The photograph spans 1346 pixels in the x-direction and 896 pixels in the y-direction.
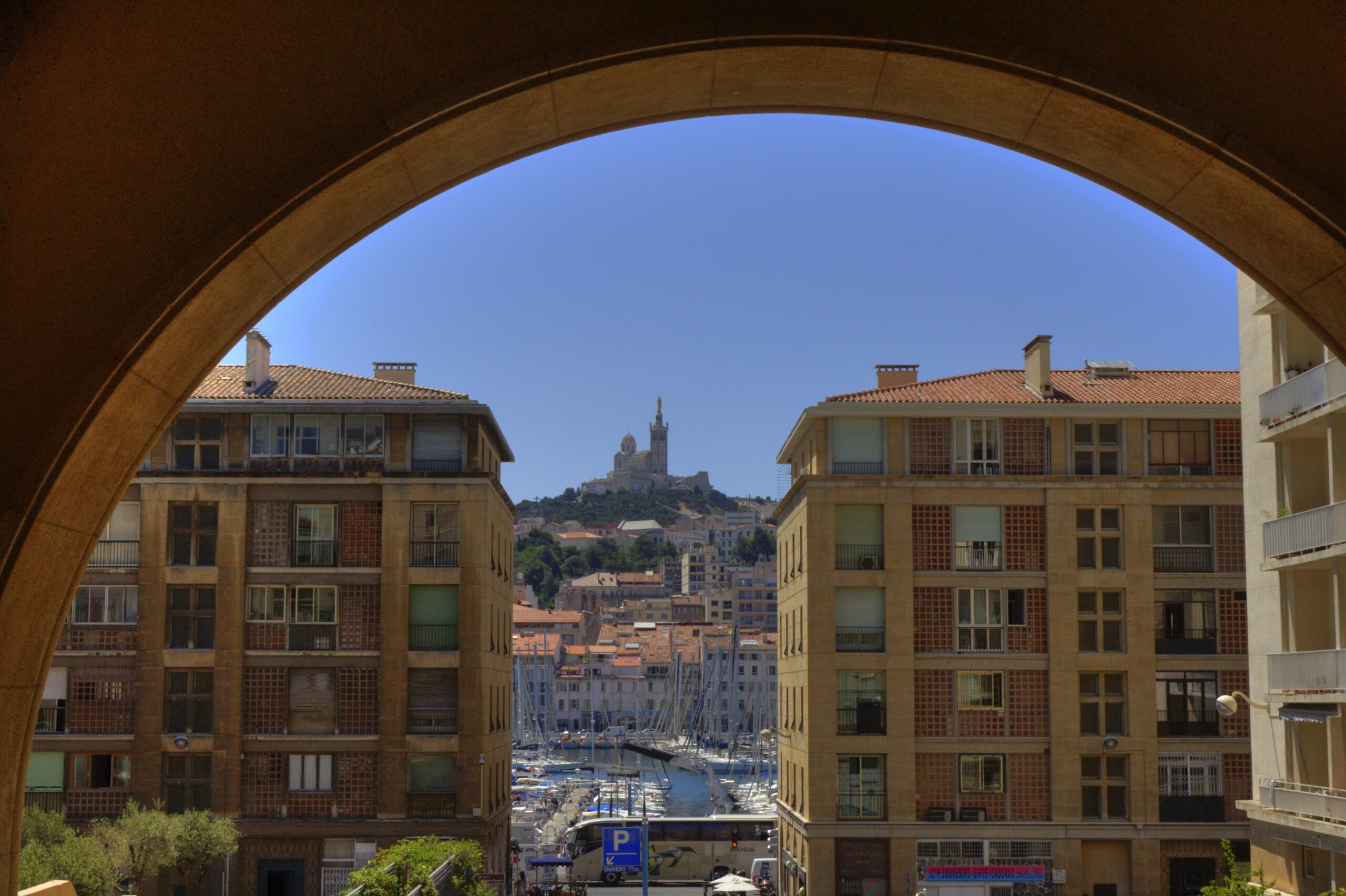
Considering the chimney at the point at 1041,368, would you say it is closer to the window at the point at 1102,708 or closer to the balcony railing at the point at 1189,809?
the window at the point at 1102,708

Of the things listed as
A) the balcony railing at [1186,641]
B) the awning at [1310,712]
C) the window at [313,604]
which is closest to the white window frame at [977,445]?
the balcony railing at [1186,641]

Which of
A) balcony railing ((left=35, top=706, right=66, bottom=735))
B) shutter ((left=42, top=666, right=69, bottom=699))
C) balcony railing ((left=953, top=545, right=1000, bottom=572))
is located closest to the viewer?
balcony railing ((left=35, top=706, right=66, bottom=735))

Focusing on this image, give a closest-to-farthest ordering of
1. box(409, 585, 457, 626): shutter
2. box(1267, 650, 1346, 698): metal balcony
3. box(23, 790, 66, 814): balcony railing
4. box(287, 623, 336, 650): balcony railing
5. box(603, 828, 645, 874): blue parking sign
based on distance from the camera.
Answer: box(1267, 650, 1346, 698): metal balcony < box(23, 790, 66, 814): balcony railing < box(287, 623, 336, 650): balcony railing < box(409, 585, 457, 626): shutter < box(603, 828, 645, 874): blue parking sign

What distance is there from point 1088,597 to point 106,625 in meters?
28.9

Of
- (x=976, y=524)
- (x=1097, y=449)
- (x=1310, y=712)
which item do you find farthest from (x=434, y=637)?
(x=1310, y=712)

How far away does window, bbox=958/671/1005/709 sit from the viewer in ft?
136

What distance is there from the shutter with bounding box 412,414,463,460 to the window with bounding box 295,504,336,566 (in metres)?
3.06

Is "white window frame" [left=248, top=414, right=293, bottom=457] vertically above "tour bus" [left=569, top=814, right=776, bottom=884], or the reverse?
"white window frame" [left=248, top=414, right=293, bottom=457]

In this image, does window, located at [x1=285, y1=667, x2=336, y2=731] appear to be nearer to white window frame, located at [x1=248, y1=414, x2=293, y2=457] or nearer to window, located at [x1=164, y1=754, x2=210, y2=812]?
window, located at [x1=164, y1=754, x2=210, y2=812]

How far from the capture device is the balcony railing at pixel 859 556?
42438 millimetres

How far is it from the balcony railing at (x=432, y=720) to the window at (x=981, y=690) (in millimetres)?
14987

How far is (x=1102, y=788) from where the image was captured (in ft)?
134

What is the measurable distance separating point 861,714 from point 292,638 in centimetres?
1689

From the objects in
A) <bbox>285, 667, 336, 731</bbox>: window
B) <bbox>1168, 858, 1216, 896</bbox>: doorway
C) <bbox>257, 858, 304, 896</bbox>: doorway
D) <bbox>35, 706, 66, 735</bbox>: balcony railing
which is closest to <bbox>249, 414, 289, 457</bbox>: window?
<bbox>285, 667, 336, 731</bbox>: window
